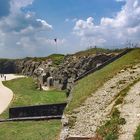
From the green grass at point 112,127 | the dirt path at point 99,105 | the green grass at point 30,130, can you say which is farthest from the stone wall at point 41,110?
the green grass at point 112,127

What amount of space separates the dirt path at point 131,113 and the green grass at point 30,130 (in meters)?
6.41

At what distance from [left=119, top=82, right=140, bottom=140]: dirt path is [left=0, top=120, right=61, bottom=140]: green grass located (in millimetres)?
6413


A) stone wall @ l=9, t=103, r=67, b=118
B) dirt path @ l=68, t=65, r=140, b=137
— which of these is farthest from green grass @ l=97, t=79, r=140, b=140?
stone wall @ l=9, t=103, r=67, b=118

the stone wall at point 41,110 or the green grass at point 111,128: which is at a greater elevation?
the green grass at point 111,128

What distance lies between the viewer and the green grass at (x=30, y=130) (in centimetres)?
3080

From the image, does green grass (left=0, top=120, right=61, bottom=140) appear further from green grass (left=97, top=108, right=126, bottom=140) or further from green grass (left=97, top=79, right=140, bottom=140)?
green grass (left=97, top=108, right=126, bottom=140)

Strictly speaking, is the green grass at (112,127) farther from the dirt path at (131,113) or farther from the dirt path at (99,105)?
the dirt path at (99,105)

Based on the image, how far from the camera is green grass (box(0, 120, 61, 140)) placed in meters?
30.8

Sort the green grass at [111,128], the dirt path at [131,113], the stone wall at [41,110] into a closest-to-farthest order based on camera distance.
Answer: the green grass at [111,128]
the dirt path at [131,113]
the stone wall at [41,110]

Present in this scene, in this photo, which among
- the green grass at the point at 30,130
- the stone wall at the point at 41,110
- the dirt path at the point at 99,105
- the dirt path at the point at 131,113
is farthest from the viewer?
the stone wall at the point at 41,110

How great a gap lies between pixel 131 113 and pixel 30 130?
1165 cm

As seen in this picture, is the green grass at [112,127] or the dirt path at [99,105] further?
the dirt path at [99,105]

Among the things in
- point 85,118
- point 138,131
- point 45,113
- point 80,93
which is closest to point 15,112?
point 45,113

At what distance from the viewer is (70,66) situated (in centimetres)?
8256
